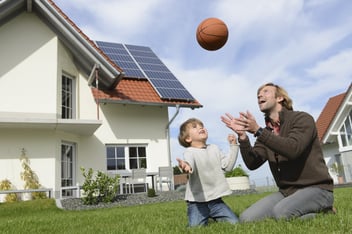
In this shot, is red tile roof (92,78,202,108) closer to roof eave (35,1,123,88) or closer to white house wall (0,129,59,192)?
roof eave (35,1,123,88)

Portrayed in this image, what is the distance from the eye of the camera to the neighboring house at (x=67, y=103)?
40.0ft

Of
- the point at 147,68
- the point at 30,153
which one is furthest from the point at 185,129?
the point at 147,68

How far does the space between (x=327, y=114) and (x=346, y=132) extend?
11.1 ft

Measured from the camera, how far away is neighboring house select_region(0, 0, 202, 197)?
12188 millimetres

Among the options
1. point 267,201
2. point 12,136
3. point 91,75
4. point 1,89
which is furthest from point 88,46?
point 267,201

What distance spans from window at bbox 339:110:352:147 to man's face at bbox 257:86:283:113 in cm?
2360

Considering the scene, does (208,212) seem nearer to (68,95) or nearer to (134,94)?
(68,95)

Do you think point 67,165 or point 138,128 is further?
point 138,128

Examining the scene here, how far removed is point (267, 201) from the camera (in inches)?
170

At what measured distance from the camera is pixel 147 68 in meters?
17.5

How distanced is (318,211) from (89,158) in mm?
11619

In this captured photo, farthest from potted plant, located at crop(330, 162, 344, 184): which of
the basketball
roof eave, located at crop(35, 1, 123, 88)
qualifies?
the basketball

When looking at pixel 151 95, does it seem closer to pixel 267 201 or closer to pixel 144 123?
pixel 144 123

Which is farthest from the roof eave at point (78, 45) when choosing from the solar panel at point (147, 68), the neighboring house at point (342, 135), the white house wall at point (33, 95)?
the neighboring house at point (342, 135)
